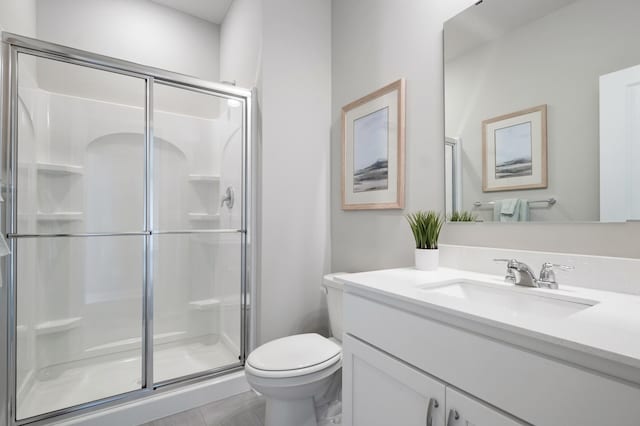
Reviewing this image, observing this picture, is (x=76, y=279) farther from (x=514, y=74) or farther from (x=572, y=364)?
(x=514, y=74)

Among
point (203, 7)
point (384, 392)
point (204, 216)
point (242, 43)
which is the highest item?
point (203, 7)

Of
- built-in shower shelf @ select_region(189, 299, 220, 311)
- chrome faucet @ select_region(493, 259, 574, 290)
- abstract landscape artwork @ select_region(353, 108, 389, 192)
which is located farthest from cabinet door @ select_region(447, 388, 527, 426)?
built-in shower shelf @ select_region(189, 299, 220, 311)

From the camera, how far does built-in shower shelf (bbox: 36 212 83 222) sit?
161 cm

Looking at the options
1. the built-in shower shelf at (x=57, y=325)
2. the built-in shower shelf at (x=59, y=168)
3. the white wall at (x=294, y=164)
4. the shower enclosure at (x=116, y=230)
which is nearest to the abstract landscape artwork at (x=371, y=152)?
the white wall at (x=294, y=164)

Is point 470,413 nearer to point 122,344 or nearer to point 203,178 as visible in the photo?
point 203,178

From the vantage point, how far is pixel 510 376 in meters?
0.64

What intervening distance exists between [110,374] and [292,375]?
1296 mm

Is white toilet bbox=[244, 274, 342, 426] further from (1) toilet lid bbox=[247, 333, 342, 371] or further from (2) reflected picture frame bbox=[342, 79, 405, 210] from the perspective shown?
(2) reflected picture frame bbox=[342, 79, 405, 210]

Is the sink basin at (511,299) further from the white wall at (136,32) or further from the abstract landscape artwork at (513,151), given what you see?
the white wall at (136,32)

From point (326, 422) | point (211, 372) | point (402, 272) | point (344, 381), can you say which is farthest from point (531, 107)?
point (211, 372)

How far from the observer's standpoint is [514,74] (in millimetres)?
1175

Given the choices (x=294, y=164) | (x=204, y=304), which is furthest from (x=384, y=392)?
(x=204, y=304)

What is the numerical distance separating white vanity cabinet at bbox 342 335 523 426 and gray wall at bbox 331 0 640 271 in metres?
0.66

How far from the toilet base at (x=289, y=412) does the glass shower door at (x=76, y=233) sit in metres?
0.80
